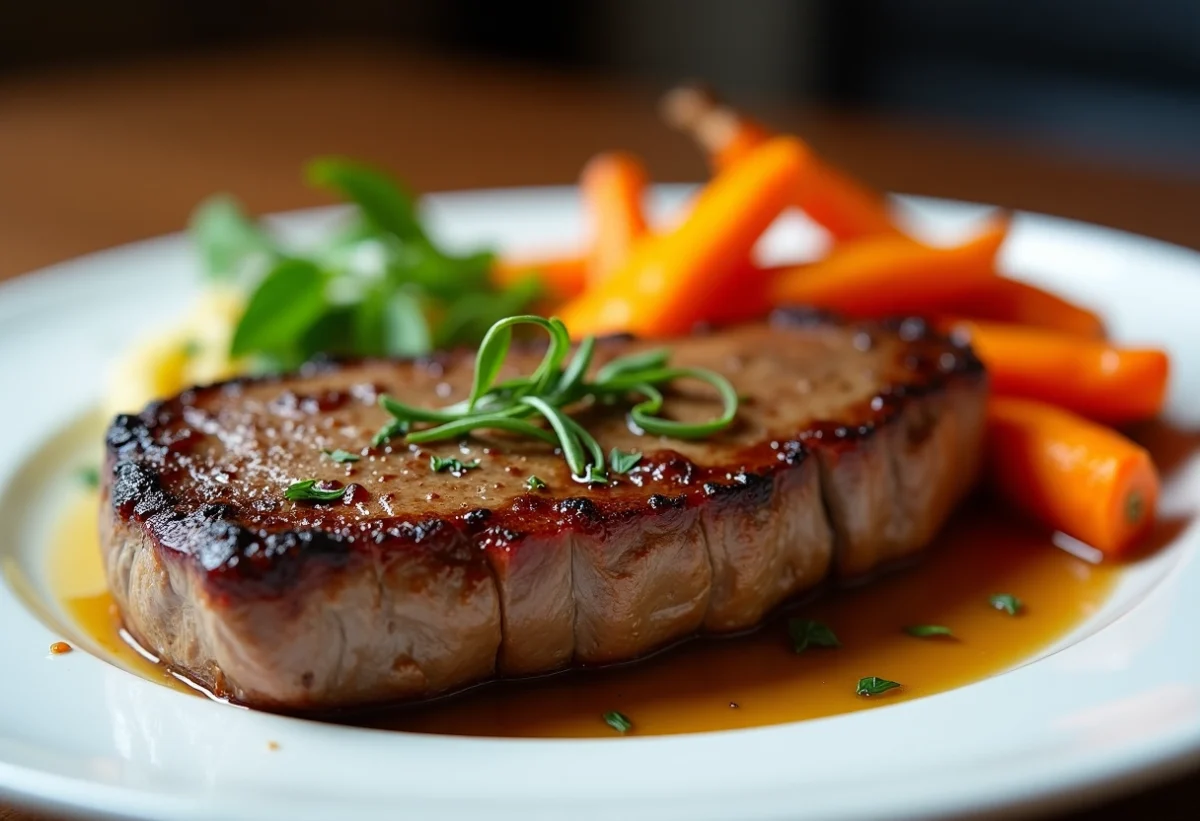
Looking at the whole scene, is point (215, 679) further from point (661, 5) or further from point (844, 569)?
point (661, 5)

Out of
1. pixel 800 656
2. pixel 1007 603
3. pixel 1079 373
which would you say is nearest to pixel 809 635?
pixel 800 656

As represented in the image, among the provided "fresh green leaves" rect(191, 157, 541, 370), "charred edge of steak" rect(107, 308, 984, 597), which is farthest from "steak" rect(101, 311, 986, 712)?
"fresh green leaves" rect(191, 157, 541, 370)

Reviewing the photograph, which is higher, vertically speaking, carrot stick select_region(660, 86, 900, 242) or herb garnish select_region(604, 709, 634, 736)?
carrot stick select_region(660, 86, 900, 242)

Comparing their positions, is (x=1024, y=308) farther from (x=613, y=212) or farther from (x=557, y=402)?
(x=557, y=402)

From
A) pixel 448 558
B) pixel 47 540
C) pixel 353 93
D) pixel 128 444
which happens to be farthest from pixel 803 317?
pixel 353 93

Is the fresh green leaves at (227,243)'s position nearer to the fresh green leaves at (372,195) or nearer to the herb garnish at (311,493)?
the fresh green leaves at (372,195)

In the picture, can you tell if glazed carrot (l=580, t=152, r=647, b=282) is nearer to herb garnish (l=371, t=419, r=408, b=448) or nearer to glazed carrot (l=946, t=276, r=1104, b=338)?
glazed carrot (l=946, t=276, r=1104, b=338)
